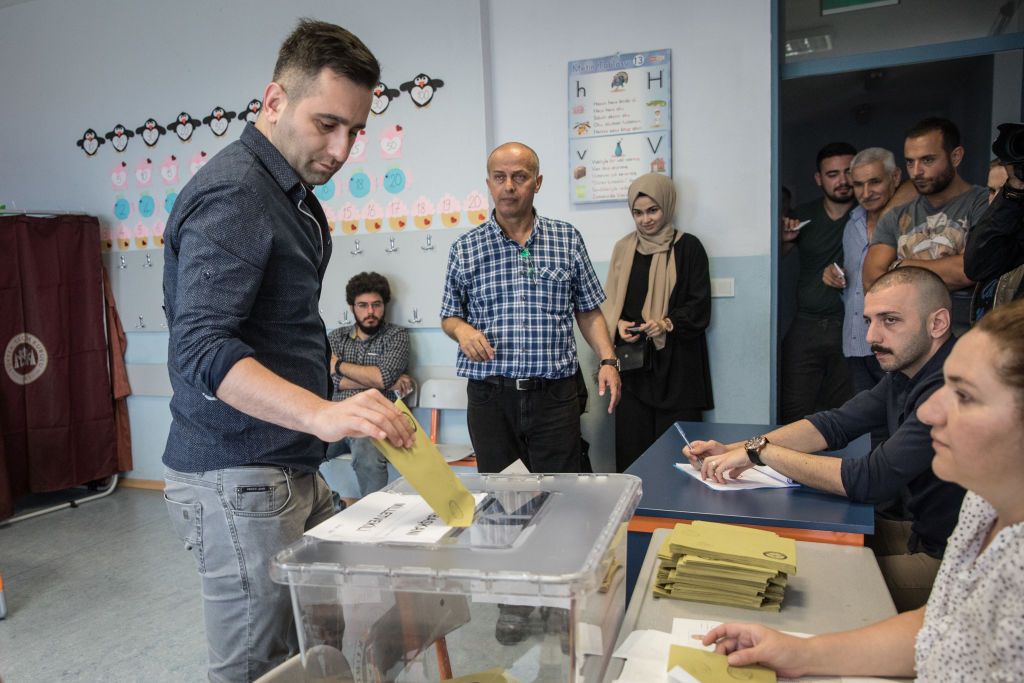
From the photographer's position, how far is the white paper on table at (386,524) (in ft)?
3.25

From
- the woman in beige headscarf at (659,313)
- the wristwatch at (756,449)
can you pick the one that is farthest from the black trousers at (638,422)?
the wristwatch at (756,449)

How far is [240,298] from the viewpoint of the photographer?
123cm

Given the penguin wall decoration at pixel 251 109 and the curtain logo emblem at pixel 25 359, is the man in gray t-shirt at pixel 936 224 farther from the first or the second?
the curtain logo emblem at pixel 25 359

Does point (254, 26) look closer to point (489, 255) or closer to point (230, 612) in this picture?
point (489, 255)

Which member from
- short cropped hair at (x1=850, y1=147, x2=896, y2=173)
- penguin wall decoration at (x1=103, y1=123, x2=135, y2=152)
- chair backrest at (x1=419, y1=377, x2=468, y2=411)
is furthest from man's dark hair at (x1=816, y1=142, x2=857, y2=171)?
penguin wall decoration at (x1=103, y1=123, x2=135, y2=152)

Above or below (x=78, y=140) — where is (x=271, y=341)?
below

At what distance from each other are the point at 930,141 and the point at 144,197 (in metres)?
4.43

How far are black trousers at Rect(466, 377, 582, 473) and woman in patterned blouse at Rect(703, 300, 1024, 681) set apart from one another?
1831 millimetres

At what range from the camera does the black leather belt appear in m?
2.91

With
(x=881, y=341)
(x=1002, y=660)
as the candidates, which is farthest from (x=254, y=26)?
(x=1002, y=660)

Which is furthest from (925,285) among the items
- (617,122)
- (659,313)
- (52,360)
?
(52,360)

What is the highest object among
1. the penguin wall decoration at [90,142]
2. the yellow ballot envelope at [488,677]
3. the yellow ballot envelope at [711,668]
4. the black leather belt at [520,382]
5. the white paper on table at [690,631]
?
the penguin wall decoration at [90,142]

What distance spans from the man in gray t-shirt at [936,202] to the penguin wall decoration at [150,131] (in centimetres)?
420

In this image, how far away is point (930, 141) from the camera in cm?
291
